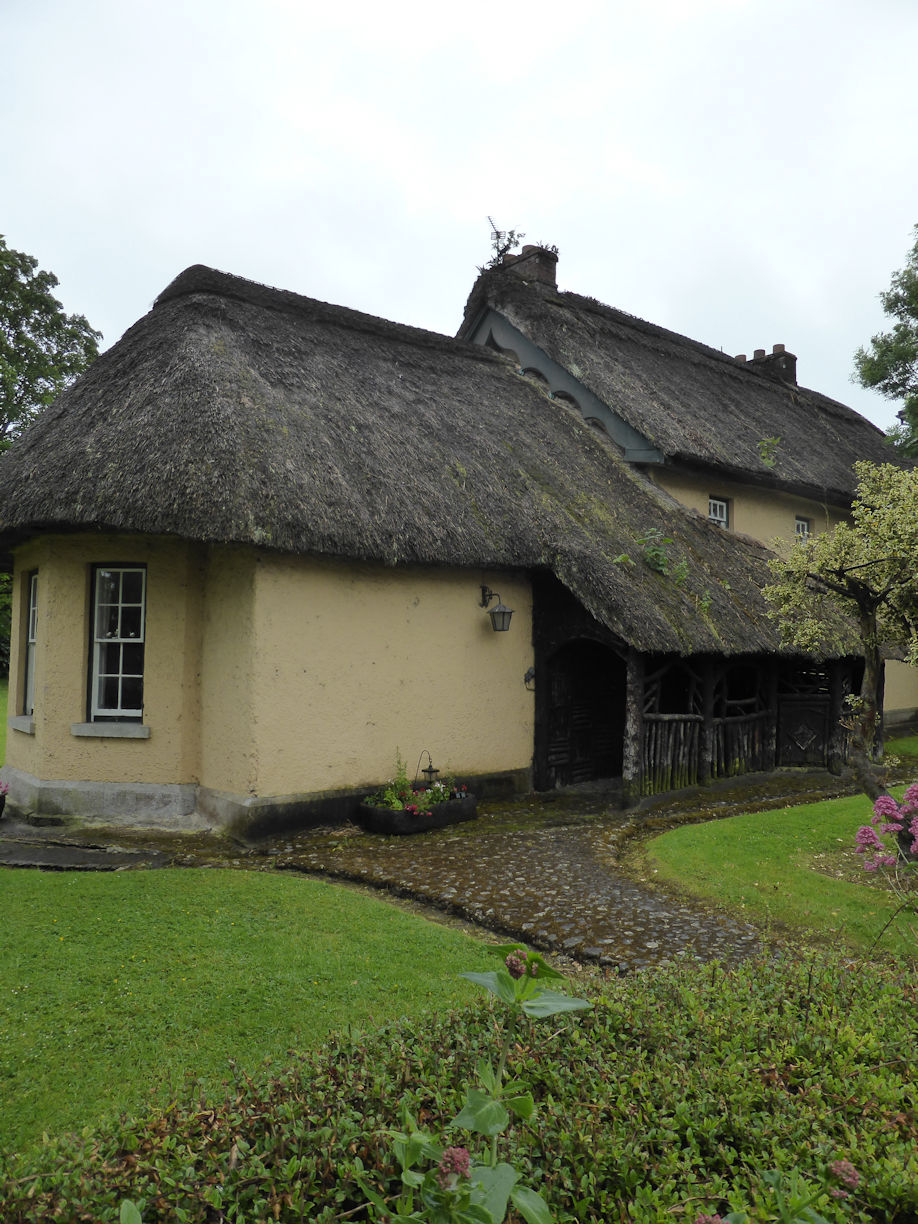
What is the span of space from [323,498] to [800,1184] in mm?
8255

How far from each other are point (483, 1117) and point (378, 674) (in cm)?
839

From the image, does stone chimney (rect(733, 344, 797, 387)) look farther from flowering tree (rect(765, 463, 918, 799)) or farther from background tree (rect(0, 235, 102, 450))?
background tree (rect(0, 235, 102, 450))

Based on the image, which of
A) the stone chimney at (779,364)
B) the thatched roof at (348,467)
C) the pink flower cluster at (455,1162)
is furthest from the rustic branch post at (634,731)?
the stone chimney at (779,364)

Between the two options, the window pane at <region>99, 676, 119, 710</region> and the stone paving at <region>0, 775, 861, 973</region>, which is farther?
the window pane at <region>99, 676, 119, 710</region>

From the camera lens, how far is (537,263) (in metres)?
18.5

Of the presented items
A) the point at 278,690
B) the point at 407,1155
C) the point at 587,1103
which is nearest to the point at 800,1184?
the point at 587,1103

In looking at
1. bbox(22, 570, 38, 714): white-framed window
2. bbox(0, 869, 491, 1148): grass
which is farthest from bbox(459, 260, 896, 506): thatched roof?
bbox(0, 869, 491, 1148): grass

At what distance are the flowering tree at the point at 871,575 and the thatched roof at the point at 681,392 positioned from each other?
5431mm

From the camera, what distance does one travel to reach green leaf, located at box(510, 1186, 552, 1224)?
209 centimetres

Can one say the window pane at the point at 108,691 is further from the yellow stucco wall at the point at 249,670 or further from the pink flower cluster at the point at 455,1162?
the pink flower cluster at the point at 455,1162

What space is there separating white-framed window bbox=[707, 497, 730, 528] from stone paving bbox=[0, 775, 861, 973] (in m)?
6.34

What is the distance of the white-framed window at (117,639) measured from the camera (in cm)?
1042

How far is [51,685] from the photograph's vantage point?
1018 centimetres

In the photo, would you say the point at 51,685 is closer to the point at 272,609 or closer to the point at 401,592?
the point at 272,609
